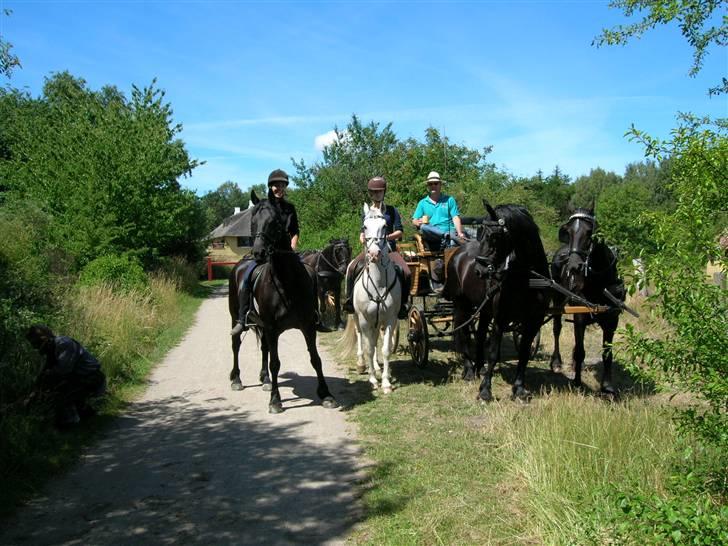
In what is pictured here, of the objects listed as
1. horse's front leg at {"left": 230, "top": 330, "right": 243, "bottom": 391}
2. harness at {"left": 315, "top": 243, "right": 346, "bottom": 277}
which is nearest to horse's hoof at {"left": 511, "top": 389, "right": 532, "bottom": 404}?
horse's front leg at {"left": 230, "top": 330, "right": 243, "bottom": 391}

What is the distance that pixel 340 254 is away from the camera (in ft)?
44.9

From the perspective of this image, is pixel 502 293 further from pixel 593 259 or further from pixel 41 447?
pixel 41 447

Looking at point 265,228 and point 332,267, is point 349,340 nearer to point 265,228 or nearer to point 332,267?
point 332,267

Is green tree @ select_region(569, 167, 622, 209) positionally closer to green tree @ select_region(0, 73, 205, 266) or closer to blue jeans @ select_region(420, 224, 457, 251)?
green tree @ select_region(0, 73, 205, 266)

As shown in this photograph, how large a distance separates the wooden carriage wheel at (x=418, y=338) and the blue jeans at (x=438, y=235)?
1.21m

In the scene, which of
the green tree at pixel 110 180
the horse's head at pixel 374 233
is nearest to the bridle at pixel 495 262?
the horse's head at pixel 374 233

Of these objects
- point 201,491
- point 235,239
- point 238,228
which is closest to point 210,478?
point 201,491

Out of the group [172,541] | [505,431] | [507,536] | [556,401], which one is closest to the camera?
[507,536]

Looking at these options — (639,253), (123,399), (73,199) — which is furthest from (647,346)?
(73,199)

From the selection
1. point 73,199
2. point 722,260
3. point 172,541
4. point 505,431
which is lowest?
point 172,541

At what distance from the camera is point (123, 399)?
26.2 feet

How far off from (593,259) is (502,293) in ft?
4.31

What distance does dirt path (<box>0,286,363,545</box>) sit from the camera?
14.0 ft

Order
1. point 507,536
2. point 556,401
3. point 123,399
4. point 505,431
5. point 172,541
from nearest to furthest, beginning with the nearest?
point 507,536 < point 172,541 < point 505,431 < point 556,401 < point 123,399
